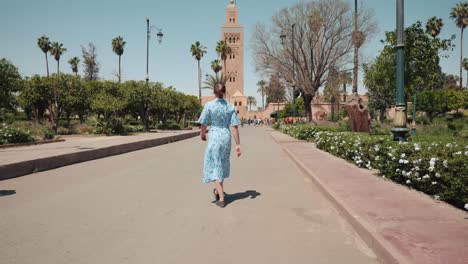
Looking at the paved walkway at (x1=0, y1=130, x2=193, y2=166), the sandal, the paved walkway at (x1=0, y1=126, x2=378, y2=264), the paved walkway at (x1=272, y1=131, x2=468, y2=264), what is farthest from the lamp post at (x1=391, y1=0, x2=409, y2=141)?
the paved walkway at (x1=0, y1=130, x2=193, y2=166)

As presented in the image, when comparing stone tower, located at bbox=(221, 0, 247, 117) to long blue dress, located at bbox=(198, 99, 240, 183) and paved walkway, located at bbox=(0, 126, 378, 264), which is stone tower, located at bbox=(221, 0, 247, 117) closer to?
paved walkway, located at bbox=(0, 126, 378, 264)

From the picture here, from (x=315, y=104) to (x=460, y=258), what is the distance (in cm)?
7801

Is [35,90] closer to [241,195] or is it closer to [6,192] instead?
[6,192]

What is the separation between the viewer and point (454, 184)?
5.45 metres

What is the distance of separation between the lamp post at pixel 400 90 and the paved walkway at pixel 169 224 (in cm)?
220

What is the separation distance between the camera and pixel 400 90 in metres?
8.74

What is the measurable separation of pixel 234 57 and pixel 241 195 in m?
106

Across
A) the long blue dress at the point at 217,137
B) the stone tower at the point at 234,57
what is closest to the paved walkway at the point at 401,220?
the long blue dress at the point at 217,137

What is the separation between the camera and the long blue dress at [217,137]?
6.10 meters

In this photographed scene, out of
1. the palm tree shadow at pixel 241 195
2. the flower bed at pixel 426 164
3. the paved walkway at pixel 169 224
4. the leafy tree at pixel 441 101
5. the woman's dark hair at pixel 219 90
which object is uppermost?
the leafy tree at pixel 441 101

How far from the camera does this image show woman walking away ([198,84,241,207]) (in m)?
6.10

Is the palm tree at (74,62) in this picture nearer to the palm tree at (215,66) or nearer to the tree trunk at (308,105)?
the palm tree at (215,66)

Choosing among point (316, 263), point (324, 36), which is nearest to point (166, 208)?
point (316, 263)

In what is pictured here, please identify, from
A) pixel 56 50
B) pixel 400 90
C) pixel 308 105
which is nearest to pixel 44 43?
pixel 56 50
